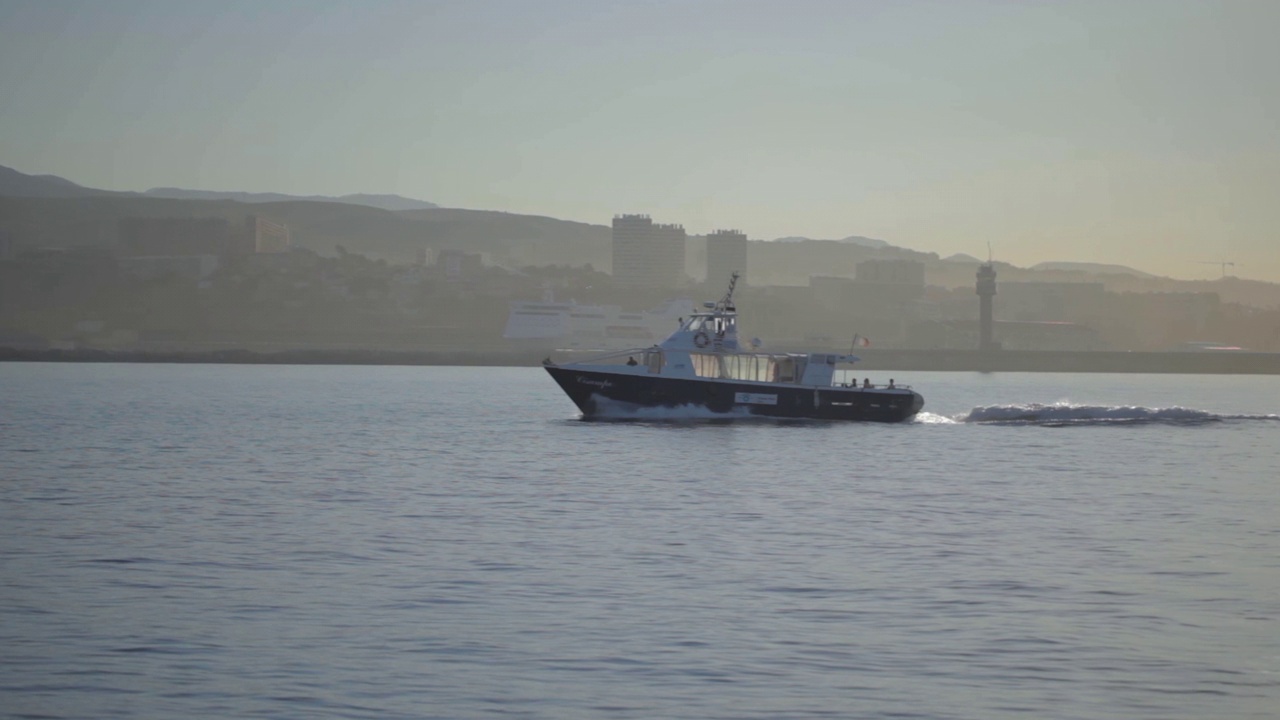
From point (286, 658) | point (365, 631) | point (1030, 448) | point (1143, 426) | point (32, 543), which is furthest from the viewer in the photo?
point (1143, 426)

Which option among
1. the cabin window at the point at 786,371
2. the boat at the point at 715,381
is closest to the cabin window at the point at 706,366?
the boat at the point at 715,381

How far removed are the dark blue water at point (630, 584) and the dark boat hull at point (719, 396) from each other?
40.1 ft

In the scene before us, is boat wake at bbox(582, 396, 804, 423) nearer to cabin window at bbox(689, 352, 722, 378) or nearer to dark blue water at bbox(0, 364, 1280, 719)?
cabin window at bbox(689, 352, 722, 378)

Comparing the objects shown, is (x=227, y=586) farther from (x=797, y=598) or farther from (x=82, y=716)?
(x=797, y=598)

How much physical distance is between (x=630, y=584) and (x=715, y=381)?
39048 mm

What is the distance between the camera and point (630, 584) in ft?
75.3

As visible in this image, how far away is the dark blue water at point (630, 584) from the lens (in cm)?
1650

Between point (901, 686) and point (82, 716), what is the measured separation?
28.7 ft

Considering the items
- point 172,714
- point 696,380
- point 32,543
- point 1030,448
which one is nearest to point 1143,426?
point 1030,448

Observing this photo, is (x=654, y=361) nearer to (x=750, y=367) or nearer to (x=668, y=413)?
(x=668, y=413)

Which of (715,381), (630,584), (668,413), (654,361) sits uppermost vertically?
(654,361)

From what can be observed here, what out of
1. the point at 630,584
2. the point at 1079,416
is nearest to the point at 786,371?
the point at 1079,416

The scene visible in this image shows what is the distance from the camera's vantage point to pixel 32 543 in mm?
26562

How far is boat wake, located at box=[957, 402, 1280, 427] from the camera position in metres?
71.6
